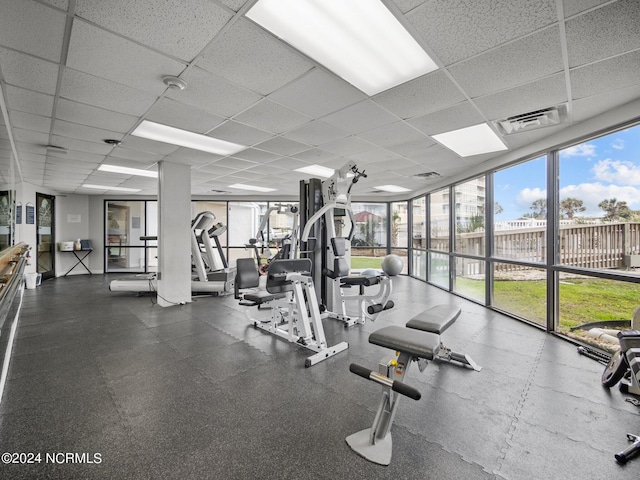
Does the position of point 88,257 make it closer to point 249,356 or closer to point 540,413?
point 249,356

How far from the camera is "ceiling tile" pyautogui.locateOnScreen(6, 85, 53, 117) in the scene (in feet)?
7.71

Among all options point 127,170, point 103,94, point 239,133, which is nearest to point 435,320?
point 239,133

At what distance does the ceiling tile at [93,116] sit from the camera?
2629 mm

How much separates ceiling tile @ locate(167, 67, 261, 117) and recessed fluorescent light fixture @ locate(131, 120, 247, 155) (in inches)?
31.9

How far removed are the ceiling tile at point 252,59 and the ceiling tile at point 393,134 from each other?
138 cm

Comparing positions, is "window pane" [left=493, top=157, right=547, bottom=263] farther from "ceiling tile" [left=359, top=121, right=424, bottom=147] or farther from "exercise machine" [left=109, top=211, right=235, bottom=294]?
"exercise machine" [left=109, top=211, right=235, bottom=294]

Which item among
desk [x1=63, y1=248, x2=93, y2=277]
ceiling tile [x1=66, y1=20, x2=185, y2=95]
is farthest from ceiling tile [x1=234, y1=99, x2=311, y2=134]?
desk [x1=63, y1=248, x2=93, y2=277]

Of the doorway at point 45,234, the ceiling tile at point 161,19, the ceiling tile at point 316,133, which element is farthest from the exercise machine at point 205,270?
the ceiling tile at point 161,19

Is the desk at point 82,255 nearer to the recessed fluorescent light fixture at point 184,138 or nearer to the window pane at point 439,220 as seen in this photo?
the recessed fluorescent light fixture at point 184,138

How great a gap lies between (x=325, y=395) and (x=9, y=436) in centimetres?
191

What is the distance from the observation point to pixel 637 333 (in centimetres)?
191

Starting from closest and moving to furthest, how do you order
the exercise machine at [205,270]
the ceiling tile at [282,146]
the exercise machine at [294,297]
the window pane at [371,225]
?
the exercise machine at [294,297] < the ceiling tile at [282,146] < the exercise machine at [205,270] < the window pane at [371,225]

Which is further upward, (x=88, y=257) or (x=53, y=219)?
(x=53, y=219)

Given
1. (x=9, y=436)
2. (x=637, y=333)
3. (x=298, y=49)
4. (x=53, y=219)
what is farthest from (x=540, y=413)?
(x=53, y=219)
